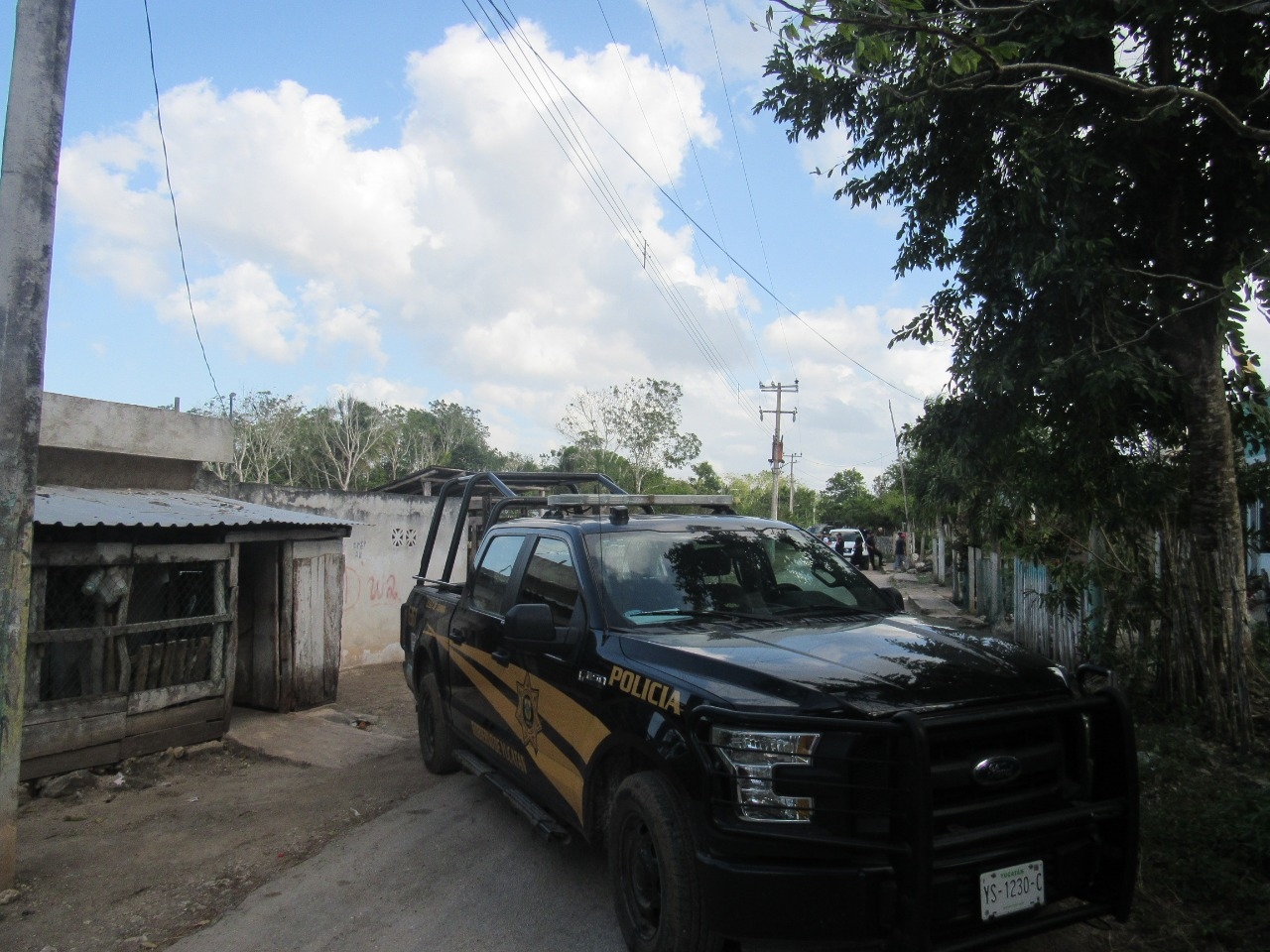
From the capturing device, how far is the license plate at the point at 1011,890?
9.45 ft

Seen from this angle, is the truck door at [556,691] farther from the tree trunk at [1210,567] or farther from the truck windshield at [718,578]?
the tree trunk at [1210,567]

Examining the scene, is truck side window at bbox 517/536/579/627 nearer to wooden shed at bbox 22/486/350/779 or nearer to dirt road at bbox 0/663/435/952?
dirt road at bbox 0/663/435/952

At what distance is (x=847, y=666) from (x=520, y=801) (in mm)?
2219

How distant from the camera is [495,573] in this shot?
5.67 m

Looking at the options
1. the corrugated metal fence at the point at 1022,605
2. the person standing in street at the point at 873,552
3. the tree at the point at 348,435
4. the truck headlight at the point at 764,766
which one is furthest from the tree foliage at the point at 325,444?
the truck headlight at the point at 764,766

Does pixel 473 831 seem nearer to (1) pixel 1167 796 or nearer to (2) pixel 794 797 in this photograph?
(2) pixel 794 797

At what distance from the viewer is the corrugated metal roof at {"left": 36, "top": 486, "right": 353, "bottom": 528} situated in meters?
6.85

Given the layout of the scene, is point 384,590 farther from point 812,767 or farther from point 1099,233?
point 812,767

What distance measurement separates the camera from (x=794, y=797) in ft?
9.62

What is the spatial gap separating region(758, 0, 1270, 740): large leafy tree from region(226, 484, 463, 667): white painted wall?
26.3 feet

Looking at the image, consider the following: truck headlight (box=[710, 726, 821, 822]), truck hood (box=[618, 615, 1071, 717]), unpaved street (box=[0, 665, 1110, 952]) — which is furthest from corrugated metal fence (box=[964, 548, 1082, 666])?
truck headlight (box=[710, 726, 821, 822])

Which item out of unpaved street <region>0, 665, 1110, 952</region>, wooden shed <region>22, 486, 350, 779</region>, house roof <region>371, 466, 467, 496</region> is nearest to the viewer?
unpaved street <region>0, 665, 1110, 952</region>

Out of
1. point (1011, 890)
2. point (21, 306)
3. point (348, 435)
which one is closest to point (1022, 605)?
point (1011, 890)

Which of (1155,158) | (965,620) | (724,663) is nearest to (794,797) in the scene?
(724,663)
